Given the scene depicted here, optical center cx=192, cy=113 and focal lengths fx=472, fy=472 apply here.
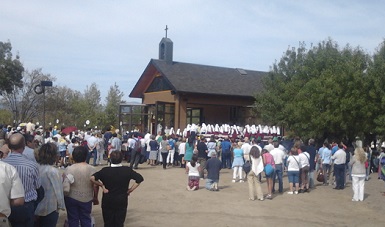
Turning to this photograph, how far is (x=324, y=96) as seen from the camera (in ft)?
78.8

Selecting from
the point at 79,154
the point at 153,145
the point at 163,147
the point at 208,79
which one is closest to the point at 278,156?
the point at 163,147

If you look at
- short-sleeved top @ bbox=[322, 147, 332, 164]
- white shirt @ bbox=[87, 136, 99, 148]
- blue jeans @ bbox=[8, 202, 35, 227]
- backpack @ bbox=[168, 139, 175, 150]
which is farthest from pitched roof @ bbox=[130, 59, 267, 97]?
blue jeans @ bbox=[8, 202, 35, 227]

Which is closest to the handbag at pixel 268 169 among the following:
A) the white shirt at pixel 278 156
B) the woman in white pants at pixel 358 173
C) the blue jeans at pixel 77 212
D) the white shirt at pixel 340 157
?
the white shirt at pixel 278 156

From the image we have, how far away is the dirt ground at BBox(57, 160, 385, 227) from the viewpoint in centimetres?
1044

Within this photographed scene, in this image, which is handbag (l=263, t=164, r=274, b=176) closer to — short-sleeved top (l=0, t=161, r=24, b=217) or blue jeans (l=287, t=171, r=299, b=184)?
blue jeans (l=287, t=171, r=299, b=184)

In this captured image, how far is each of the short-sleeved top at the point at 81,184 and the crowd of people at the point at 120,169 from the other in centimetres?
1

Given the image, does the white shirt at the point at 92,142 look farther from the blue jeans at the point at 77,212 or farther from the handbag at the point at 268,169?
the blue jeans at the point at 77,212

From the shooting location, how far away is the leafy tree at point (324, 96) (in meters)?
23.8

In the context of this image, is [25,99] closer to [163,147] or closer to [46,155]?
[163,147]

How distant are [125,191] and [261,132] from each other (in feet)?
78.2

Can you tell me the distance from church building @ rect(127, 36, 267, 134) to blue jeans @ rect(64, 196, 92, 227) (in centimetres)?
2616

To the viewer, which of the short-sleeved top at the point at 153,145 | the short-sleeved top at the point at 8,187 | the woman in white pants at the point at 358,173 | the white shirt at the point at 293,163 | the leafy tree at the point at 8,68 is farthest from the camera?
the leafy tree at the point at 8,68

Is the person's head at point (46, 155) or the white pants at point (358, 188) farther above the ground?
the person's head at point (46, 155)

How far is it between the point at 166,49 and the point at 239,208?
2651 cm
